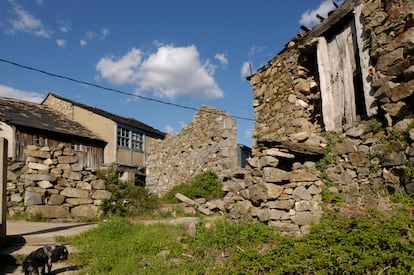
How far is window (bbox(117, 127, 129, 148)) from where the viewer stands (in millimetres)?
22100

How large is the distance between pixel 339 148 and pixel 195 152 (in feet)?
28.9

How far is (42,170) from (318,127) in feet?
28.2

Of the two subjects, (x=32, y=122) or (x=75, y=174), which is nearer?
(x=75, y=174)

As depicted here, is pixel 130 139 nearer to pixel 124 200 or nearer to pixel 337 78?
pixel 124 200

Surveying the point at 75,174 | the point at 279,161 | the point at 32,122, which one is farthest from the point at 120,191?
the point at 32,122

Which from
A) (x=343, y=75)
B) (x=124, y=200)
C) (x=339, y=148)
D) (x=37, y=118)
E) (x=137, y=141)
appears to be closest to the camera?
(x=339, y=148)

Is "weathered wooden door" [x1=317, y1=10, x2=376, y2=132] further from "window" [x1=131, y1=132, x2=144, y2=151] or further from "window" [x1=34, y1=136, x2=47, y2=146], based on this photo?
"window" [x1=131, y1=132, x2=144, y2=151]

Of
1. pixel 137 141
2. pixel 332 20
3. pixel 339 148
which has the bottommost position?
pixel 339 148

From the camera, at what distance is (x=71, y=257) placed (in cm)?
542

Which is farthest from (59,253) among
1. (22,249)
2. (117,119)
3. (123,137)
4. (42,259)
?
(117,119)

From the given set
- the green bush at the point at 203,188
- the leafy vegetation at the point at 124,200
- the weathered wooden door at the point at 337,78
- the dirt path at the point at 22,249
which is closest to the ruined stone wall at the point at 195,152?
the green bush at the point at 203,188

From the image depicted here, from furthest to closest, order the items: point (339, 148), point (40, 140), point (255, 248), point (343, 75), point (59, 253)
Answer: point (40, 140) → point (343, 75) → point (339, 148) → point (255, 248) → point (59, 253)

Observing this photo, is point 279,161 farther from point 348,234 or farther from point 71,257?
point 71,257

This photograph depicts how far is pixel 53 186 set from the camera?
10664mm
